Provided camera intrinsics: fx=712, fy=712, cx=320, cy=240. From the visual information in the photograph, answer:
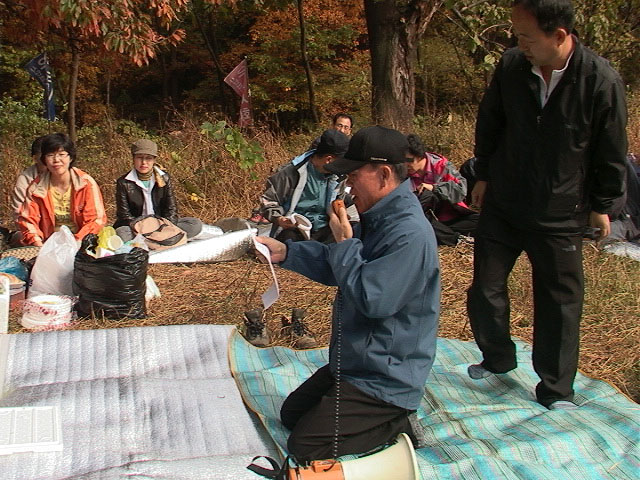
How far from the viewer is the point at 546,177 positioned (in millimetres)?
2996

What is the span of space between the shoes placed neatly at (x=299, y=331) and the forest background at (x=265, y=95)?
0.08 meters

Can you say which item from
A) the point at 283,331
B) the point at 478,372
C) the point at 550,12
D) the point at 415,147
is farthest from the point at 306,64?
the point at 550,12

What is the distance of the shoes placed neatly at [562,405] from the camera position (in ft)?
10.4

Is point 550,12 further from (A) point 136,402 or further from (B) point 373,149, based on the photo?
(A) point 136,402

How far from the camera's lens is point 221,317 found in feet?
14.8

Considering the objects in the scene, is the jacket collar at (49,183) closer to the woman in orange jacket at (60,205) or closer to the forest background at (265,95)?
the woman in orange jacket at (60,205)

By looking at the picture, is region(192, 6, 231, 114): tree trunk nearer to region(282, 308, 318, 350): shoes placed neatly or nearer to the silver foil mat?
the silver foil mat

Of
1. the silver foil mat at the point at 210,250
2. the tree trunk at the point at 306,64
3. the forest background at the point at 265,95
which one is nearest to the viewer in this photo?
the forest background at the point at 265,95

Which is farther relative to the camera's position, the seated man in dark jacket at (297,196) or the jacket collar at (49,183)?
the seated man in dark jacket at (297,196)

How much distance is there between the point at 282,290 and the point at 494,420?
233 cm

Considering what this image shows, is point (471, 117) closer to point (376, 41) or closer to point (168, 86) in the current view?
point (376, 41)

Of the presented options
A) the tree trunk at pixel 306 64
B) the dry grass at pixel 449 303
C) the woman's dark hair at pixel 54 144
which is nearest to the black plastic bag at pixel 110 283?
the dry grass at pixel 449 303

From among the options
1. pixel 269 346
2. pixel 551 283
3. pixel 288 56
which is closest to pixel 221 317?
pixel 269 346

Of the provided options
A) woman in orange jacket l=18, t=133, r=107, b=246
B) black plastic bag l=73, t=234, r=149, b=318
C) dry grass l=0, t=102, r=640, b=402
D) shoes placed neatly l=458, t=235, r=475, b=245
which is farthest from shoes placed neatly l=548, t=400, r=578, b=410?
woman in orange jacket l=18, t=133, r=107, b=246
